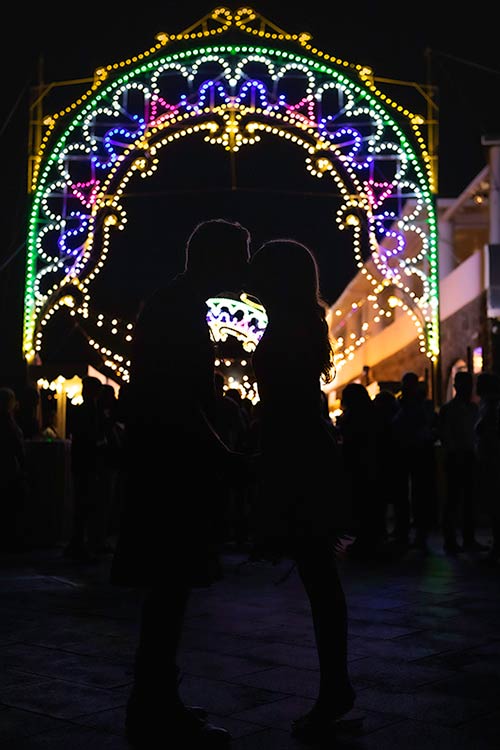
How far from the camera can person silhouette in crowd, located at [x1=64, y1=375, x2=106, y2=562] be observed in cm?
906

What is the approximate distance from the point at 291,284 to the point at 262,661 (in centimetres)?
176

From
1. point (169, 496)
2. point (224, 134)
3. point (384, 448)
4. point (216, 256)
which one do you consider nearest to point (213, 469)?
point (169, 496)

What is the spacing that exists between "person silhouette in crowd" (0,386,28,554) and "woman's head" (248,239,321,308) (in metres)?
5.94

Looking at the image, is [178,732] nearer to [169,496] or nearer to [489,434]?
[169,496]

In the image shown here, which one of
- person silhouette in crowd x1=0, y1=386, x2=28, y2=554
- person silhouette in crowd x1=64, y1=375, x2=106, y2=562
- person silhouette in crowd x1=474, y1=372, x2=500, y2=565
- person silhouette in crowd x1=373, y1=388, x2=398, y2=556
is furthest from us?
person silhouette in crowd x1=373, y1=388, x2=398, y2=556

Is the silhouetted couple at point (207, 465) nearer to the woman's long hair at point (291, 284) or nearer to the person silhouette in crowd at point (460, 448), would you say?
the woman's long hair at point (291, 284)

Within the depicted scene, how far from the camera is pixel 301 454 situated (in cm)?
358

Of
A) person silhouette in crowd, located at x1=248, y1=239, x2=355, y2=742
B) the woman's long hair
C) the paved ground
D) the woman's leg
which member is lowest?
the paved ground

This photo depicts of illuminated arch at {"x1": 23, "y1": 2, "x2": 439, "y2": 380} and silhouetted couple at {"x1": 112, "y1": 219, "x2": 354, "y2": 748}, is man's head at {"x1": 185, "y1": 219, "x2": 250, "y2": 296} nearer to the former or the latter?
Result: silhouetted couple at {"x1": 112, "y1": 219, "x2": 354, "y2": 748}

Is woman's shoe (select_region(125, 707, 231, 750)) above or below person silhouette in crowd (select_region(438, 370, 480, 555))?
below

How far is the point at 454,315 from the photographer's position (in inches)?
903

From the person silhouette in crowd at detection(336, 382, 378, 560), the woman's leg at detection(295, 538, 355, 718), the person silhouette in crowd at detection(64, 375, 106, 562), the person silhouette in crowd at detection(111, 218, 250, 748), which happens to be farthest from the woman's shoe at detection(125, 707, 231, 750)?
the person silhouette in crowd at detection(336, 382, 378, 560)

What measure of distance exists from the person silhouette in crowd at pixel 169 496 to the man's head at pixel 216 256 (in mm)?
96

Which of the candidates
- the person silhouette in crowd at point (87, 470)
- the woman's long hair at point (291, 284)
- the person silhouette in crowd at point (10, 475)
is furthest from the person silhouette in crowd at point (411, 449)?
the woman's long hair at point (291, 284)
